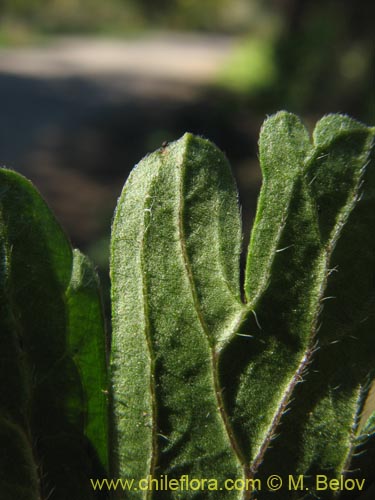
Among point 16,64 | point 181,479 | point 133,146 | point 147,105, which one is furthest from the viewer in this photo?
point 16,64

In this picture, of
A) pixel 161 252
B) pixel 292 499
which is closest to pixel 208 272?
pixel 161 252

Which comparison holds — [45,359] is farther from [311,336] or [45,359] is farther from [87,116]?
[87,116]

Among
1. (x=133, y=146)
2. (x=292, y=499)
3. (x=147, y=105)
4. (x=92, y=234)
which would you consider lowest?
(x=292, y=499)

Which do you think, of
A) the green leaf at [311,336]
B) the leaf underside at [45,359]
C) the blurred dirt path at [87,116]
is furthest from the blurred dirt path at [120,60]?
the green leaf at [311,336]

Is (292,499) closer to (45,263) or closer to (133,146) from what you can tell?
(45,263)

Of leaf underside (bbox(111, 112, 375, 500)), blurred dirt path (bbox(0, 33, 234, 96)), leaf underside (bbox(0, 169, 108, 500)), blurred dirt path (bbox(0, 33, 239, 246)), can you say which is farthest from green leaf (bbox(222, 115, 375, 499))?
blurred dirt path (bbox(0, 33, 234, 96))

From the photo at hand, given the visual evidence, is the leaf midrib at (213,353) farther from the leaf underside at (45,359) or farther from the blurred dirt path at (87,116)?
the blurred dirt path at (87,116)

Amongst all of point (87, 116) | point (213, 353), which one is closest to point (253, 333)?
point (213, 353)
